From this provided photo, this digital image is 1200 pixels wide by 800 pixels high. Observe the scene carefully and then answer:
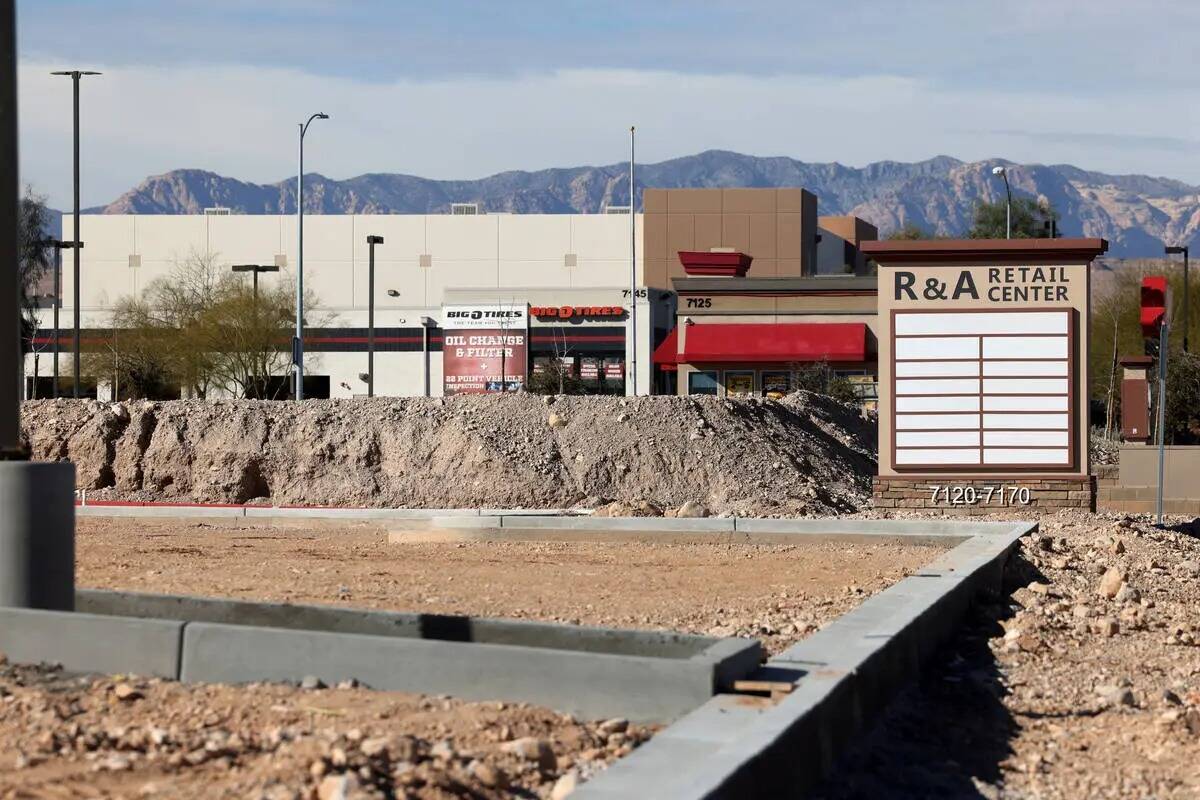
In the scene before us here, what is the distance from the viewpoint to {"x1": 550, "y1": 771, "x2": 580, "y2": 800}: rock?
5340 mm

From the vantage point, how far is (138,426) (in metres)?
30.2

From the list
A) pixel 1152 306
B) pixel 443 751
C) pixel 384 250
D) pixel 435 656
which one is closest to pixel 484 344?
pixel 384 250

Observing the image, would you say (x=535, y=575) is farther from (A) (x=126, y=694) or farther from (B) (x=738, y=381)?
(B) (x=738, y=381)

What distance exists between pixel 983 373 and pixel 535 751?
17.6 metres

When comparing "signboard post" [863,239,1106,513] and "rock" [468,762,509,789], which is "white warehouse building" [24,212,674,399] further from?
"rock" [468,762,509,789]

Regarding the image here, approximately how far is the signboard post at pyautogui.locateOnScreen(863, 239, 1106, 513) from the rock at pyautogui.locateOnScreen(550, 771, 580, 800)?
55.9ft

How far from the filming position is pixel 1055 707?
8.49 meters

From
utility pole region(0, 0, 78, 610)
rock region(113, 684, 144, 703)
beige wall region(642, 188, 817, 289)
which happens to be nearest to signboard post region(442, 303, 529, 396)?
beige wall region(642, 188, 817, 289)

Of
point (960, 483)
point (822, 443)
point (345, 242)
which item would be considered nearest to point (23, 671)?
point (960, 483)

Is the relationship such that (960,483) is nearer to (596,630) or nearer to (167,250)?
(596,630)

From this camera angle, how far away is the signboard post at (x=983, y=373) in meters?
22.1

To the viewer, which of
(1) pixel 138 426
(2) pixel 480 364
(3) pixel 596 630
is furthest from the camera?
(2) pixel 480 364

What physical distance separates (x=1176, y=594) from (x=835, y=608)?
382 centimetres

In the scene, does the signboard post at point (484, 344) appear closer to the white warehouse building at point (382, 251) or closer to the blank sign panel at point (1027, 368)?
the white warehouse building at point (382, 251)
